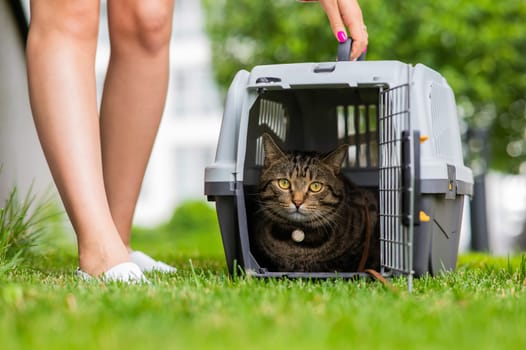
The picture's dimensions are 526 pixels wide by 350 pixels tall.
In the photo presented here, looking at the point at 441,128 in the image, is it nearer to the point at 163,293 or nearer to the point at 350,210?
the point at 350,210

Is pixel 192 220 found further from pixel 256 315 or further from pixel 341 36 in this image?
pixel 256 315

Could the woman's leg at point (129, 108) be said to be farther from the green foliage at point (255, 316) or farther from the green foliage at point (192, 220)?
the green foliage at point (192, 220)

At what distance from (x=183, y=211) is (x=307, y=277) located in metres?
8.62

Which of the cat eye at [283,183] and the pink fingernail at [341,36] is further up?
the pink fingernail at [341,36]

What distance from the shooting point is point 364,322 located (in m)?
1.35

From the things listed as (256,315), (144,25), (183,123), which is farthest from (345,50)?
(183,123)

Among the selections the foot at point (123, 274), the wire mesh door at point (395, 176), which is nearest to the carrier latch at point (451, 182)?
the wire mesh door at point (395, 176)

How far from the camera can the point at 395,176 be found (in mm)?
2102

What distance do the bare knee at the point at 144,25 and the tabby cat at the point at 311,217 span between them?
474 millimetres

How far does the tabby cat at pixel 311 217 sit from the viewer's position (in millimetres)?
2451

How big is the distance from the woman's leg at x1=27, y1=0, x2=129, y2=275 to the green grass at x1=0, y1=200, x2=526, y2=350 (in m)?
0.15

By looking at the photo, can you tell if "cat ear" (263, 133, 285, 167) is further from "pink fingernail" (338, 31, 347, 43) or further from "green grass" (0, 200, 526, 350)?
"green grass" (0, 200, 526, 350)

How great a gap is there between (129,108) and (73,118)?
451 mm

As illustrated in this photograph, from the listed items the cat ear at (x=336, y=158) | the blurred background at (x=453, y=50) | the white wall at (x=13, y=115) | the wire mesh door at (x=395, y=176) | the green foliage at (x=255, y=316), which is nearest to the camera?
the green foliage at (x=255, y=316)
